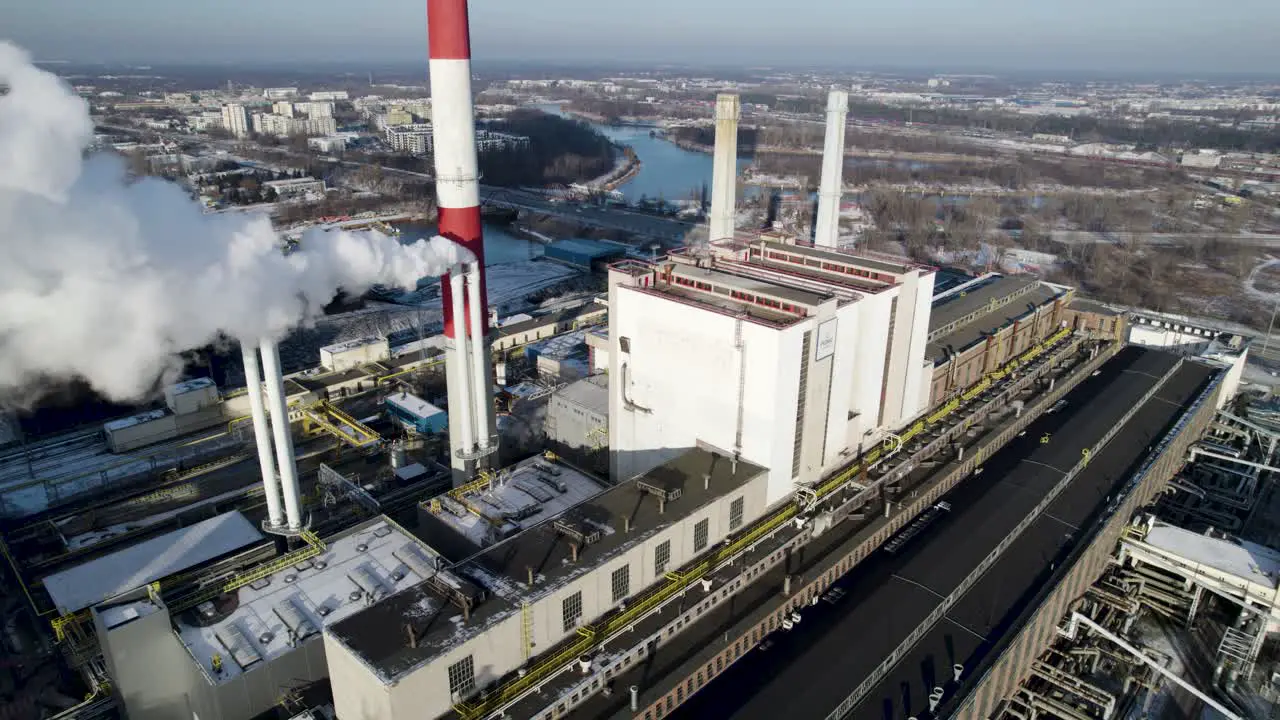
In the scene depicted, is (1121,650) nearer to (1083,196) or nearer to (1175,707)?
(1175,707)

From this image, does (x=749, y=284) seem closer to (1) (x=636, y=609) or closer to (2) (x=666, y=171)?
(1) (x=636, y=609)

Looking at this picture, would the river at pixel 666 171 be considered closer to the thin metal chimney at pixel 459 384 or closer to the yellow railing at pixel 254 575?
the thin metal chimney at pixel 459 384

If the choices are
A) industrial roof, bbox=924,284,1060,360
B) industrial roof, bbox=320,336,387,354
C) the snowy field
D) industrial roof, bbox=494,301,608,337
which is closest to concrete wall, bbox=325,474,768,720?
industrial roof, bbox=924,284,1060,360

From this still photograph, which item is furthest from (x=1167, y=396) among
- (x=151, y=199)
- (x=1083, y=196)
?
(x=1083, y=196)

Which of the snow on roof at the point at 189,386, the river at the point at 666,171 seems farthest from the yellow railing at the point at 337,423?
the river at the point at 666,171

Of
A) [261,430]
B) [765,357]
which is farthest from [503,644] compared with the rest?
[765,357]
